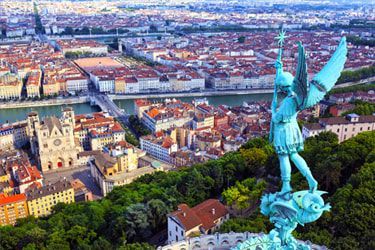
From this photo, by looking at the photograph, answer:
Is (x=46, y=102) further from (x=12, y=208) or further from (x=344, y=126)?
(x=344, y=126)

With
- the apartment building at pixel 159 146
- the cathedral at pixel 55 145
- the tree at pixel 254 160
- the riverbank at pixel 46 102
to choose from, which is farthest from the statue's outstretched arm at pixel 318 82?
the riverbank at pixel 46 102

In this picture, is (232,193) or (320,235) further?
(232,193)

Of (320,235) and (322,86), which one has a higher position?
(322,86)

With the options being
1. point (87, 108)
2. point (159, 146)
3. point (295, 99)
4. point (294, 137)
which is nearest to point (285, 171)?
point (294, 137)

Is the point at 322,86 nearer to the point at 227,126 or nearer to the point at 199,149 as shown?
the point at 199,149

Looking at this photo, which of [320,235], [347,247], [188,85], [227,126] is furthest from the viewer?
[188,85]

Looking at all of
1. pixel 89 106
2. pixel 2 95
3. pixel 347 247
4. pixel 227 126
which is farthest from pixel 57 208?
pixel 2 95

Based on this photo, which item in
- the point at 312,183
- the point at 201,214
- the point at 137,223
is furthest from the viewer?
the point at 137,223

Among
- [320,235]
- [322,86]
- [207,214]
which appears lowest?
[207,214]

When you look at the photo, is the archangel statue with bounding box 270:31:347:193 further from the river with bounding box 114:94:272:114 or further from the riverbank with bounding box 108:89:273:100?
the riverbank with bounding box 108:89:273:100
